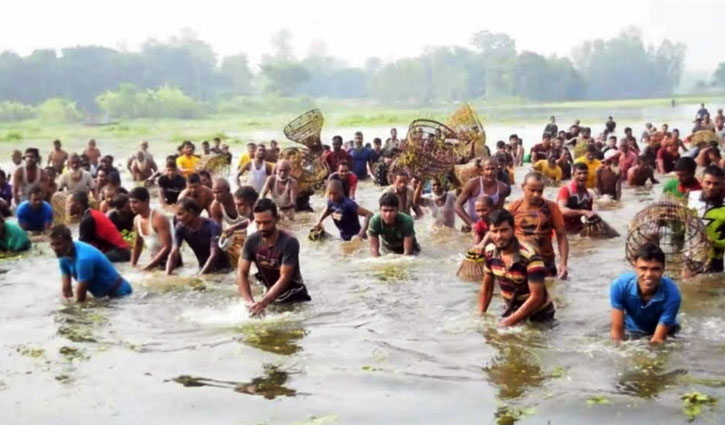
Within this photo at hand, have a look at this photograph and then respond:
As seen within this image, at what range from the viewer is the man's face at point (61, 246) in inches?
319

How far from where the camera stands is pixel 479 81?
12331 centimetres

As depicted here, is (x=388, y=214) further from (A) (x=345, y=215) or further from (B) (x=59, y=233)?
(B) (x=59, y=233)

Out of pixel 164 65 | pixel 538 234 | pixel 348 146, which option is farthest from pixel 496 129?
pixel 164 65

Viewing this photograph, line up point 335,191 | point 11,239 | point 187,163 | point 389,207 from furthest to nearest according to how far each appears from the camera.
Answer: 1. point 187,163
2. point 11,239
3. point 335,191
4. point 389,207

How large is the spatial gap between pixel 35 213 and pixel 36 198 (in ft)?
0.83

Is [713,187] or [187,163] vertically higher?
[713,187]

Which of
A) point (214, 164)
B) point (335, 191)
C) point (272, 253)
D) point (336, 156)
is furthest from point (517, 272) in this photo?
point (214, 164)

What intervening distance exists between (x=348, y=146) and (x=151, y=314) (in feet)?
51.5

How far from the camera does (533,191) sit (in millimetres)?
8391

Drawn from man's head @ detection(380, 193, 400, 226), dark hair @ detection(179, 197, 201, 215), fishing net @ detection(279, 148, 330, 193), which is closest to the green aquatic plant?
man's head @ detection(380, 193, 400, 226)

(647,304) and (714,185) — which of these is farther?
(714,185)

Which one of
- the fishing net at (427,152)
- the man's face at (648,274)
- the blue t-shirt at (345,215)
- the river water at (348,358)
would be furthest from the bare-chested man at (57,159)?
the man's face at (648,274)

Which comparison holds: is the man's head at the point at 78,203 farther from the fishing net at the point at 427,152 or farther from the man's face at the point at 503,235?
the man's face at the point at 503,235

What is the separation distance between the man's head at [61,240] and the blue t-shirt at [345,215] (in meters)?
4.22
